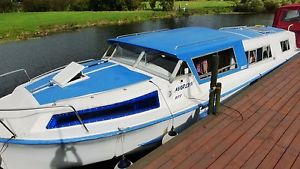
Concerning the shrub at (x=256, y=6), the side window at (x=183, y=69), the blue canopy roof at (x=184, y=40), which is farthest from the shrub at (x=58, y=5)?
the side window at (x=183, y=69)

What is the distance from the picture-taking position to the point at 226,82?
1237 cm

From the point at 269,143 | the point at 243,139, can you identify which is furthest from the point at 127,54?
the point at 269,143

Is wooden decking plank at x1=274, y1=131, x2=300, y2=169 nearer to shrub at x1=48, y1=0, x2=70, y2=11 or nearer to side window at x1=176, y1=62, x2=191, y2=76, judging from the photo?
side window at x1=176, y1=62, x2=191, y2=76

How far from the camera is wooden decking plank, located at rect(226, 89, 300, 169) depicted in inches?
279

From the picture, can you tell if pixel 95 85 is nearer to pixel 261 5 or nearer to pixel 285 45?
pixel 285 45

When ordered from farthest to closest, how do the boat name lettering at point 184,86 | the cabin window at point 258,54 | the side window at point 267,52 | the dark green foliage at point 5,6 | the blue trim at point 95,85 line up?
the dark green foliage at point 5,6 → the side window at point 267,52 → the cabin window at point 258,54 → the boat name lettering at point 184,86 → the blue trim at point 95,85

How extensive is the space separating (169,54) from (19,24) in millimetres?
40799

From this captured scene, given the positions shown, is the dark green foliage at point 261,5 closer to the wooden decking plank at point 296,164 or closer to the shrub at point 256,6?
the shrub at point 256,6

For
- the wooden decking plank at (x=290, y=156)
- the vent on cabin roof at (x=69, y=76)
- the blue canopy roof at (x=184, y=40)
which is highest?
the blue canopy roof at (x=184, y=40)

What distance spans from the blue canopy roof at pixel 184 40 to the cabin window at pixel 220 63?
1.14ft

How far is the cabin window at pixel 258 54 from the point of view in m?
13.7

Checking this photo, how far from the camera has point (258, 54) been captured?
14.3 meters

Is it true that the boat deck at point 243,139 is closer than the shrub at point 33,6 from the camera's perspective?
Yes

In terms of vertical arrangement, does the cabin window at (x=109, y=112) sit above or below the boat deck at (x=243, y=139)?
above
